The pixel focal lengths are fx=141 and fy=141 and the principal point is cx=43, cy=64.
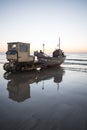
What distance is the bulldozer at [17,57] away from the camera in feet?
55.0

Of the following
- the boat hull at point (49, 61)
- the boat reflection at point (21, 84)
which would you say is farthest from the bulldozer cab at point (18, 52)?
the boat hull at point (49, 61)

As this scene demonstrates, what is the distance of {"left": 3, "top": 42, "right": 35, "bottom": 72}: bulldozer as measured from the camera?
16.8m

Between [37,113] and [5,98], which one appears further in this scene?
[5,98]

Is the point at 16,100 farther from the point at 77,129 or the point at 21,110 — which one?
the point at 77,129

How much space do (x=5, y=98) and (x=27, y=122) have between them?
3.11 m

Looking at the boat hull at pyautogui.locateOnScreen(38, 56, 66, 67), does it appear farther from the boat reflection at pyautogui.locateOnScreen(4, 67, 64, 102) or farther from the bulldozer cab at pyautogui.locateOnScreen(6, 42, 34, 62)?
the boat reflection at pyautogui.locateOnScreen(4, 67, 64, 102)

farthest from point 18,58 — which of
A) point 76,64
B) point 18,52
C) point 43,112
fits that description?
point 76,64

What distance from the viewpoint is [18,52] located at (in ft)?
55.0

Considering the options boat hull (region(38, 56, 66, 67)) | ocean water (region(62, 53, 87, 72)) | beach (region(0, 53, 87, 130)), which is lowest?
ocean water (region(62, 53, 87, 72))

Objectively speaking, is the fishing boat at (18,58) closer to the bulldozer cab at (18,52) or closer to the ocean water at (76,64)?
the bulldozer cab at (18,52)

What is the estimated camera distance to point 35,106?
6508 millimetres

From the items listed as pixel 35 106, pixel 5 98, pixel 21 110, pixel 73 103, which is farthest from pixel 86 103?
pixel 5 98

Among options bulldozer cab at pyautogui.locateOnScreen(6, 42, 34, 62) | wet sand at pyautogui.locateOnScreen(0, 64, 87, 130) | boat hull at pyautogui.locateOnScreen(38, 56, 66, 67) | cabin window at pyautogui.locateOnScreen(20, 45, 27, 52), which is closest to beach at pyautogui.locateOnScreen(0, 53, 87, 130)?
wet sand at pyautogui.locateOnScreen(0, 64, 87, 130)

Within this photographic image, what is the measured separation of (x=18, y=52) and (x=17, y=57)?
62 centimetres
